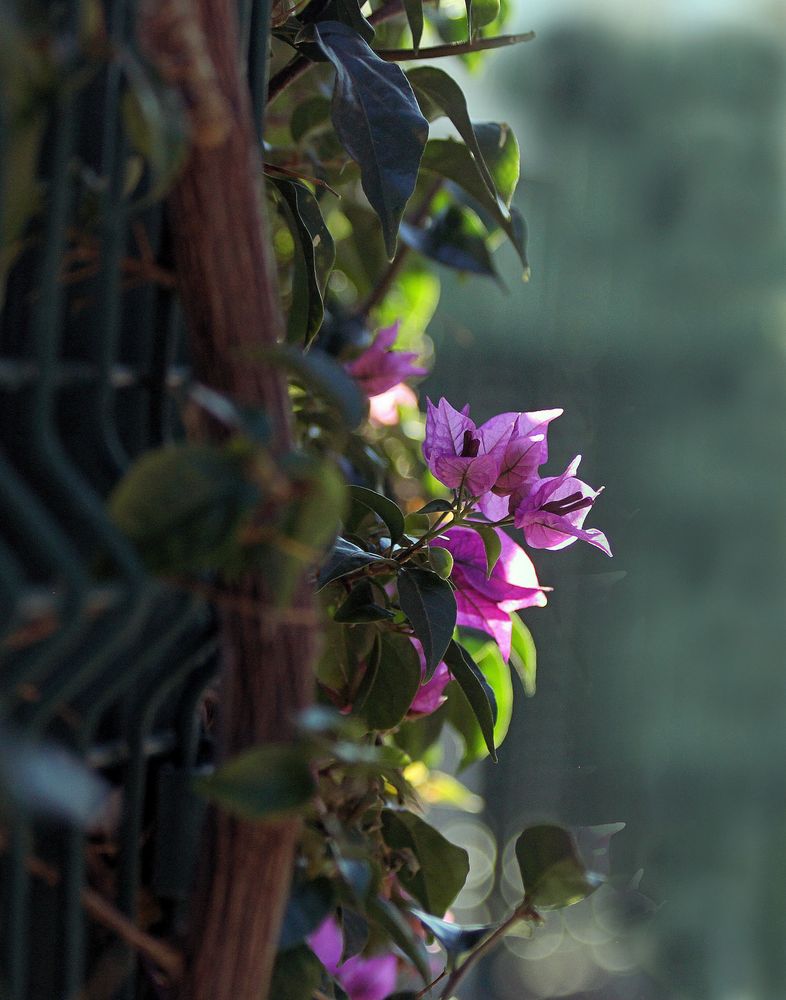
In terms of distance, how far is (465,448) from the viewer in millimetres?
340

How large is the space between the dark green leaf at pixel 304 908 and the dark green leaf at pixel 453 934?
124 millimetres

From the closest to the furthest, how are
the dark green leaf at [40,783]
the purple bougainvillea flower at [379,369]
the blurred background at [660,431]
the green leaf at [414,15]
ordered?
the dark green leaf at [40,783] → the green leaf at [414,15] → the purple bougainvillea flower at [379,369] → the blurred background at [660,431]

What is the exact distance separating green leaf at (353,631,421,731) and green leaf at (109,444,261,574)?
0.18m

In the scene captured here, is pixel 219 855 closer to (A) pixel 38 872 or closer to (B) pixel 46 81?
(A) pixel 38 872

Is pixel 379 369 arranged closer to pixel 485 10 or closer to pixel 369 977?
pixel 485 10

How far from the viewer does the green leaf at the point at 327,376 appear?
0.62 feet

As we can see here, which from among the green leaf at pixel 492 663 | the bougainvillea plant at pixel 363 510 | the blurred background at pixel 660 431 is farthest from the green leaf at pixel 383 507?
the blurred background at pixel 660 431

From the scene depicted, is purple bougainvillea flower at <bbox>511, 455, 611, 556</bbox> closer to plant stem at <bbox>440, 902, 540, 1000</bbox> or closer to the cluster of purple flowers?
the cluster of purple flowers

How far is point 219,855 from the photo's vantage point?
21cm

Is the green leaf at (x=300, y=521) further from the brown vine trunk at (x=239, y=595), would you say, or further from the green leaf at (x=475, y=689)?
the green leaf at (x=475, y=689)

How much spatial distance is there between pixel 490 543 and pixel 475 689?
0.06 meters

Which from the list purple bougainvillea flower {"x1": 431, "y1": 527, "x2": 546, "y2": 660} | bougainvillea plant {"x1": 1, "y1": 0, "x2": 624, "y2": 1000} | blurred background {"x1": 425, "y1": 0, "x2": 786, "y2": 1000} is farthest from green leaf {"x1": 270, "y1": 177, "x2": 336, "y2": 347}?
blurred background {"x1": 425, "y1": 0, "x2": 786, "y2": 1000}

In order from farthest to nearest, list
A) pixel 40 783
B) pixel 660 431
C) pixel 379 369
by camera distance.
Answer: pixel 660 431 → pixel 379 369 → pixel 40 783

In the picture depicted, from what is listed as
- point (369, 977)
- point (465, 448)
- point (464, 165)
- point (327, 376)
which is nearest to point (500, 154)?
point (464, 165)
